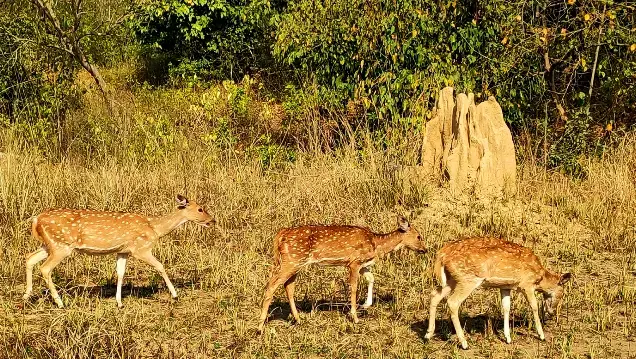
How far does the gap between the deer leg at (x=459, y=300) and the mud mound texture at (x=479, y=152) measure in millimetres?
4742

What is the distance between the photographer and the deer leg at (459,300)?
874 centimetres

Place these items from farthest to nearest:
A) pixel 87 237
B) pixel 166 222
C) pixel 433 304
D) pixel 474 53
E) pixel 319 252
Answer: pixel 474 53 → pixel 166 222 → pixel 87 237 → pixel 319 252 → pixel 433 304

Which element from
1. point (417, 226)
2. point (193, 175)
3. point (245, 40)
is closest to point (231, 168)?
point (193, 175)

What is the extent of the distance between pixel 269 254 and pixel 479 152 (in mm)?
3517

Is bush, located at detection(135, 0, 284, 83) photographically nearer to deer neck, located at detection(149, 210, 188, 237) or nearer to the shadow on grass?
deer neck, located at detection(149, 210, 188, 237)

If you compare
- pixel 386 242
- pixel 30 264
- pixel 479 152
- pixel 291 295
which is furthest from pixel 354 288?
pixel 479 152

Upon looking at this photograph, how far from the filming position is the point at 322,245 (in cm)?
946

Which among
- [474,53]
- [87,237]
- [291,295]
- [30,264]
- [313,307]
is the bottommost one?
[313,307]

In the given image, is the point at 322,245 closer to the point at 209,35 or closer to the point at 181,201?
the point at 181,201

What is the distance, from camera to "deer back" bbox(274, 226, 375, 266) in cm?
934

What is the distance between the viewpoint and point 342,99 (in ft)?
56.1

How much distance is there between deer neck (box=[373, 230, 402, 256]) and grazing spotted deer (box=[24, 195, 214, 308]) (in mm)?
2328

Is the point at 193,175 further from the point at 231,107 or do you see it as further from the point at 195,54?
the point at 195,54

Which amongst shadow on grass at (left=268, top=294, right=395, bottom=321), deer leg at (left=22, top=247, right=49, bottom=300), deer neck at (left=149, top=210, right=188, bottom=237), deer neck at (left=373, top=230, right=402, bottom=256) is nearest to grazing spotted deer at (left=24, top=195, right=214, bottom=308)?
deer leg at (left=22, top=247, right=49, bottom=300)
